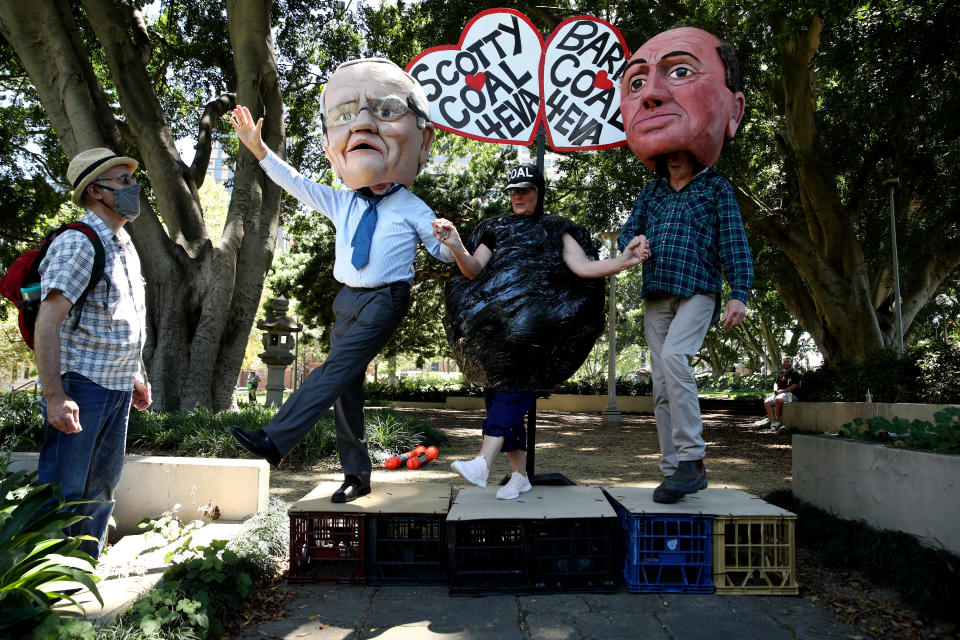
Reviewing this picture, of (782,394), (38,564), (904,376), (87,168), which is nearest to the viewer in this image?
(38,564)

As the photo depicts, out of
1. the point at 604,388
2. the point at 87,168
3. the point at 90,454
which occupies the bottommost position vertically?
the point at 604,388

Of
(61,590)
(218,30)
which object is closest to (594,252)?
(61,590)

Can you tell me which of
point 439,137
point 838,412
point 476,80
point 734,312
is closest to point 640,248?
point 734,312

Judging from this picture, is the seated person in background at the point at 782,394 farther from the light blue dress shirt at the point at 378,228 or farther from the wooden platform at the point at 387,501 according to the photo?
the light blue dress shirt at the point at 378,228

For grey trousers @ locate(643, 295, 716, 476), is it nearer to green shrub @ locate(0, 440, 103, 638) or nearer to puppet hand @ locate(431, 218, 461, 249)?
puppet hand @ locate(431, 218, 461, 249)

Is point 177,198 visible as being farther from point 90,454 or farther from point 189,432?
point 90,454

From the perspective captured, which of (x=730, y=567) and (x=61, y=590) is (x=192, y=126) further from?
(x=730, y=567)

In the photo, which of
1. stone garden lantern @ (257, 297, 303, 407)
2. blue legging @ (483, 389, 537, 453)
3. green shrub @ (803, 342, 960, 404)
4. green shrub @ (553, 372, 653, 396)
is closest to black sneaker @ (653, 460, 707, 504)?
blue legging @ (483, 389, 537, 453)

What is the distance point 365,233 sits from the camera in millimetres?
3281

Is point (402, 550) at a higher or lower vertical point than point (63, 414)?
lower

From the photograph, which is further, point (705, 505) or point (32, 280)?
point (705, 505)

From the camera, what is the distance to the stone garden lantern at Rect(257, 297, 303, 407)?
42.7 ft

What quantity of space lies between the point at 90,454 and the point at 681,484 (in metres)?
2.70

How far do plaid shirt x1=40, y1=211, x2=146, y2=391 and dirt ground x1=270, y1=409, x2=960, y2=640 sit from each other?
5.06 ft
